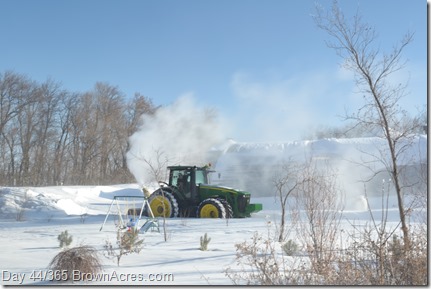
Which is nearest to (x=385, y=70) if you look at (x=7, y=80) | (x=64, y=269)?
(x=64, y=269)

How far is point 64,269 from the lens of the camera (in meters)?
6.59

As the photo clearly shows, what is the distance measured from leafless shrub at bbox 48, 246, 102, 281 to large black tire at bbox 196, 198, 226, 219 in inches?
464

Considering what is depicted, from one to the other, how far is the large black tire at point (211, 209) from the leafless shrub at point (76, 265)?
11789mm

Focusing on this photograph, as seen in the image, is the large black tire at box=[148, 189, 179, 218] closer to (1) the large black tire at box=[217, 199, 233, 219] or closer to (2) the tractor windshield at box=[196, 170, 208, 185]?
(2) the tractor windshield at box=[196, 170, 208, 185]

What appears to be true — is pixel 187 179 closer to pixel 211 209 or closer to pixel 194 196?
pixel 194 196

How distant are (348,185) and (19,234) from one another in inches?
715

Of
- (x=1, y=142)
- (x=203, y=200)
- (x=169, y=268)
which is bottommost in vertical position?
(x=169, y=268)

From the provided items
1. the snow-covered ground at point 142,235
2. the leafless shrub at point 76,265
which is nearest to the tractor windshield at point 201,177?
the snow-covered ground at point 142,235

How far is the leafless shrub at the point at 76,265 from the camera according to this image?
653 cm

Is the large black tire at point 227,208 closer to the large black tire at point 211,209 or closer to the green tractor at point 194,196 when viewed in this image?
the green tractor at point 194,196

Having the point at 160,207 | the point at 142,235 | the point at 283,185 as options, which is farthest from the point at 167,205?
the point at 142,235

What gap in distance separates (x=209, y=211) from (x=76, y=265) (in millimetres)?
12339

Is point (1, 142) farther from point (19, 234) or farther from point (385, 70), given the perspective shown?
point (385, 70)

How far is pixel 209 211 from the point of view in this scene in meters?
18.8
